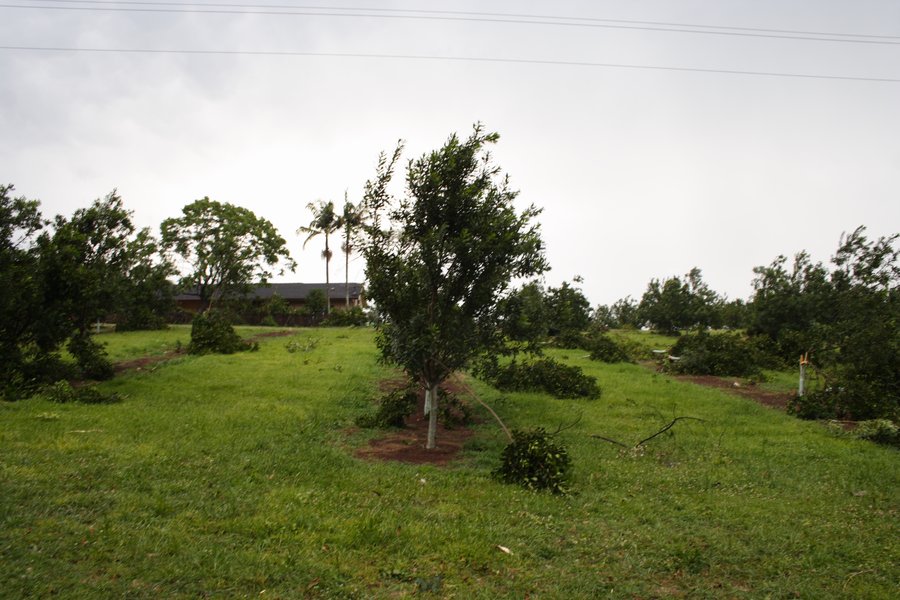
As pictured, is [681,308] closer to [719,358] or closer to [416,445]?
[719,358]

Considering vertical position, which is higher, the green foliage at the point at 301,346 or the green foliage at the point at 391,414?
the green foliage at the point at 301,346

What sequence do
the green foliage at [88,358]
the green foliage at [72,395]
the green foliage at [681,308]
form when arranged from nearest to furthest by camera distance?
the green foliage at [72,395] → the green foliage at [88,358] → the green foliage at [681,308]

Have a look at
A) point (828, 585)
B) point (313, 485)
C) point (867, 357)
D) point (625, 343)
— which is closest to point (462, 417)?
point (313, 485)

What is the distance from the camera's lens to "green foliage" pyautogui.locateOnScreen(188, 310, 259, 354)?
2408 cm

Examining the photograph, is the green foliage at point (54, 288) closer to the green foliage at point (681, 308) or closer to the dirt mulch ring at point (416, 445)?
the dirt mulch ring at point (416, 445)

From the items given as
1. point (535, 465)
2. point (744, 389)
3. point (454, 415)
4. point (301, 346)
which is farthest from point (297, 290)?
point (535, 465)

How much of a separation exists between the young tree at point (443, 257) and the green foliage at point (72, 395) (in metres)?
7.28

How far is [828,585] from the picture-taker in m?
5.32

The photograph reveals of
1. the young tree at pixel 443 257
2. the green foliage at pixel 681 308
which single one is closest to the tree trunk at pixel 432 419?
the young tree at pixel 443 257

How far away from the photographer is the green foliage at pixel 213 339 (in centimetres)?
2408

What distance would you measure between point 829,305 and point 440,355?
519 inches

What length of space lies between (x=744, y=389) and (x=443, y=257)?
45.9ft

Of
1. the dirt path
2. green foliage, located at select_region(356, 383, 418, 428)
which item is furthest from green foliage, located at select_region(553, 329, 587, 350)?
green foliage, located at select_region(356, 383, 418, 428)

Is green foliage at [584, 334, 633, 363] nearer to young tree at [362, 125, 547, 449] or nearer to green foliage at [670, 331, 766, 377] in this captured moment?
A: green foliage at [670, 331, 766, 377]
